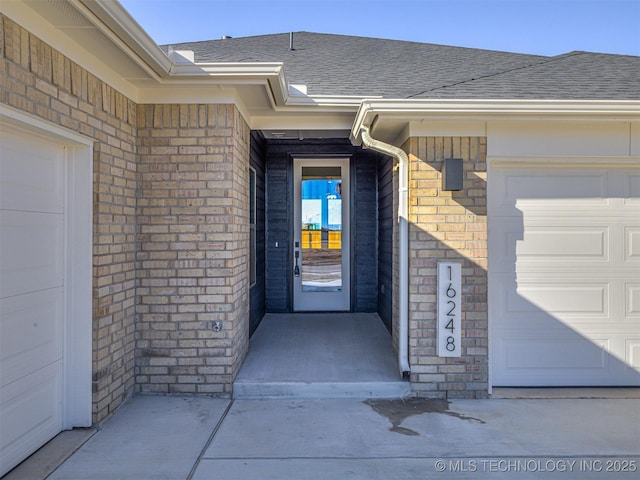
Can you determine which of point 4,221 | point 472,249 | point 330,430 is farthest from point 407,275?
point 4,221

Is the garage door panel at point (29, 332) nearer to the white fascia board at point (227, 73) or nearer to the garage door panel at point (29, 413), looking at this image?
the garage door panel at point (29, 413)

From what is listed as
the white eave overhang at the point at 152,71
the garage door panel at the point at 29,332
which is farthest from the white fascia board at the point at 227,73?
the garage door panel at the point at 29,332

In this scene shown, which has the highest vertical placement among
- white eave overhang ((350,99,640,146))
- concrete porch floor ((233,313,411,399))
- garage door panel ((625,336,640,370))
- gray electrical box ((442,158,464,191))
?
white eave overhang ((350,99,640,146))

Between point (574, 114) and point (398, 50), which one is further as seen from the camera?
point (398, 50)

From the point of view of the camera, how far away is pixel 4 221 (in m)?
2.55

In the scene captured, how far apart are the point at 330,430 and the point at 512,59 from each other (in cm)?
502

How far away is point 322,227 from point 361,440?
13.8 ft

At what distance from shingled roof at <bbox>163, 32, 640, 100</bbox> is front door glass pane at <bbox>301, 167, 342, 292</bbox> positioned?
69.5 inches

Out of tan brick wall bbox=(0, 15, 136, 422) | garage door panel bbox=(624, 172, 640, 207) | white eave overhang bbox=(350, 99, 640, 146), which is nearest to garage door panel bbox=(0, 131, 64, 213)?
tan brick wall bbox=(0, 15, 136, 422)

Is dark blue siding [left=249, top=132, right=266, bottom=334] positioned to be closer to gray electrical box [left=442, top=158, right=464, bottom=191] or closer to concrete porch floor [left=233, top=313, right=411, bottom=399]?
concrete porch floor [left=233, top=313, right=411, bottom=399]

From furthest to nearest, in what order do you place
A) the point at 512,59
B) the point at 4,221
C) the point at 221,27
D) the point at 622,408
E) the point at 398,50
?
the point at 221,27 < the point at 398,50 < the point at 512,59 < the point at 622,408 < the point at 4,221

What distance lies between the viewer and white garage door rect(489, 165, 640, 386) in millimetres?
4066

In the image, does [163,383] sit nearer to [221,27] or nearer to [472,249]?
[472,249]

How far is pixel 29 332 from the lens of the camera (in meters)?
2.79
